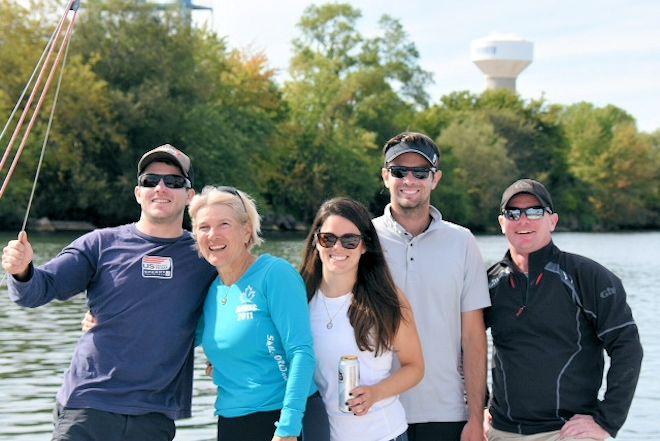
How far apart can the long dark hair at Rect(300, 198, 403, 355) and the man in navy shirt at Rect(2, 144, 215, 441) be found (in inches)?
18.9

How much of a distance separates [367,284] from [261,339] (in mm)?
581

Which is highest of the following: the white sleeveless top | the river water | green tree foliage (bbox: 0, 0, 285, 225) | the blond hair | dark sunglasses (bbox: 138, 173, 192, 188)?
green tree foliage (bbox: 0, 0, 285, 225)

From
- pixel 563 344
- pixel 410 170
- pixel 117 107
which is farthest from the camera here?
pixel 117 107

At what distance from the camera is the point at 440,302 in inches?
203

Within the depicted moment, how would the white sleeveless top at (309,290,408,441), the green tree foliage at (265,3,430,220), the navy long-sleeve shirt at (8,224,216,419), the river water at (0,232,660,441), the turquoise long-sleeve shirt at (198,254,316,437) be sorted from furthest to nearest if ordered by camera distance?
the green tree foliage at (265,3,430,220) < the river water at (0,232,660,441) < the navy long-sleeve shirt at (8,224,216,419) < the white sleeveless top at (309,290,408,441) < the turquoise long-sleeve shirt at (198,254,316,437)

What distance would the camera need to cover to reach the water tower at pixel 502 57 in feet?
441

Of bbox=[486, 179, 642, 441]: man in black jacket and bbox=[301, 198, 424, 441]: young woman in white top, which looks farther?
bbox=[486, 179, 642, 441]: man in black jacket

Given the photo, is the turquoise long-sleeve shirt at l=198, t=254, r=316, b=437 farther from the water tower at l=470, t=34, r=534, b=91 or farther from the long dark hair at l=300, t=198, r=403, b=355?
the water tower at l=470, t=34, r=534, b=91

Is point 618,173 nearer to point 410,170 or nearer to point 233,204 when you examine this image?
point 410,170

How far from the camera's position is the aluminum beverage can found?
14.7ft

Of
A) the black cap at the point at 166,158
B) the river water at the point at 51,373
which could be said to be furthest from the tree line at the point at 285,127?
Result: the black cap at the point at 166,158

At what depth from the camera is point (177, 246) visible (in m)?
4.94

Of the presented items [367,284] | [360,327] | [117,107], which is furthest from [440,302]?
[117,107]

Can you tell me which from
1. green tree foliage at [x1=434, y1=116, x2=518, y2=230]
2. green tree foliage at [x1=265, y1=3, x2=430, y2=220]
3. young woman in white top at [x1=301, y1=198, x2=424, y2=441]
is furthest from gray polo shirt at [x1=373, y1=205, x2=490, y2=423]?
green tree foliage at [x1=434, y1=116, x2=518, y2=230]
